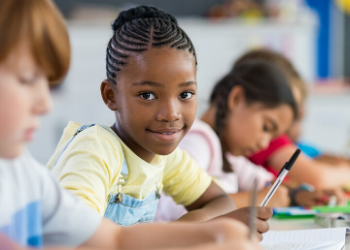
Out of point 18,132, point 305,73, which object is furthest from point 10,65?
point 305,73

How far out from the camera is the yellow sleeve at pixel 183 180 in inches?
29.1

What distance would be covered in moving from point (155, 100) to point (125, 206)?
0.47 feet

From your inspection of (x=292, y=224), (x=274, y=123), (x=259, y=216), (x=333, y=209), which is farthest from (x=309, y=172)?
(x=259, y=216)

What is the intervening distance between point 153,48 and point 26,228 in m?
0.27

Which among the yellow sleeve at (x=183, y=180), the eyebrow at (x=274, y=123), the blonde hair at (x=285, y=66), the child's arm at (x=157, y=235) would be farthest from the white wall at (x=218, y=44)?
the child's arm at (x=157, y=235)

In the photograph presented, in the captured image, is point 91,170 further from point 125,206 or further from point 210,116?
point 210,116

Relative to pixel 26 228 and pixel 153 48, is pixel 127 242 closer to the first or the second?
pixel 26 228

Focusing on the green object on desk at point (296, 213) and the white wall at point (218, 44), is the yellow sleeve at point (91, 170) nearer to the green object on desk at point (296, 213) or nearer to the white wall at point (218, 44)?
the green object on desk at point (296, 213)

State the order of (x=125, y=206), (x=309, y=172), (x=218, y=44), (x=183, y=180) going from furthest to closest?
(x=218, y=44) → (x=309, y=172) → (x=183, y=180) → (x=125, y=206)

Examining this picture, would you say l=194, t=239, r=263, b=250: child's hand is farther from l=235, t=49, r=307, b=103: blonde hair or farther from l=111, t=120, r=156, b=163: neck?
l=235, t=49, r=307, b=103: blonde hair

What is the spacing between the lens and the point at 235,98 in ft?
3.94

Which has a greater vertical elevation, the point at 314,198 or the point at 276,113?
the point at 276,113

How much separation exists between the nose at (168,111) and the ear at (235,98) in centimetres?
63

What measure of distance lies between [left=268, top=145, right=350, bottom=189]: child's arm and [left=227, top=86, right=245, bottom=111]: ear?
0.25 meters
